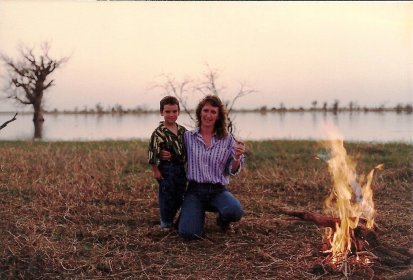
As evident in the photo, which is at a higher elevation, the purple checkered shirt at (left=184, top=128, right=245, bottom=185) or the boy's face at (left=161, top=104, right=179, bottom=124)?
the boy's face at (left=161, top=104, right=179, bottom=124)

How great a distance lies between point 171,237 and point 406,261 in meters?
2.08

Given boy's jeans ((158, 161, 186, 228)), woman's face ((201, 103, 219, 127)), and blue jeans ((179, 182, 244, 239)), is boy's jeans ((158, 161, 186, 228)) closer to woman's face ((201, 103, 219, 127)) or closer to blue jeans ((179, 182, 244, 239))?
blue jeans ((179, 182, 244, 239))

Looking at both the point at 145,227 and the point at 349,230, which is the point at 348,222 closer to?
the point at 349,230

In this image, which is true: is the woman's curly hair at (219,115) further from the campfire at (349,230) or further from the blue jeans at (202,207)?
the campfire at (349,230)

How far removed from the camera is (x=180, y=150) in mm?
4914

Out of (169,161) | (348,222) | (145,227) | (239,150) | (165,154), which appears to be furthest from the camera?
(145,227)

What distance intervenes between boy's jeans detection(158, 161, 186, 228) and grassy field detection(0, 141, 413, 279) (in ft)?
0.62

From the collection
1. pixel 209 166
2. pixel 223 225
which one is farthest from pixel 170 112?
pixel 223 225

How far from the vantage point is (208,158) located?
4.82 metres

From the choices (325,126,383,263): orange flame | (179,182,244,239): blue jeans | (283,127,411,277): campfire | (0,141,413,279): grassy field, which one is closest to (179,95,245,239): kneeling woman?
(179,182,244,239): blue jeans

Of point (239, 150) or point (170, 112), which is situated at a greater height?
point (170, 112)

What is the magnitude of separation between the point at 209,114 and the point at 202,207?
90cm

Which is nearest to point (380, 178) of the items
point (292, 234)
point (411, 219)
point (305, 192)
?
point (305, 192)

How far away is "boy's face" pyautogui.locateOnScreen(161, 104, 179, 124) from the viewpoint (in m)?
4.81
